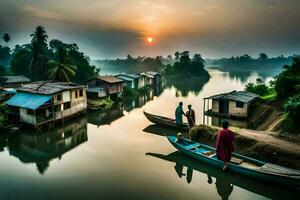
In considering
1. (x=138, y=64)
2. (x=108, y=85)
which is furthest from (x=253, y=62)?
(x=108, y=85)

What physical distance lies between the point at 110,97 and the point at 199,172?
93.8 ft

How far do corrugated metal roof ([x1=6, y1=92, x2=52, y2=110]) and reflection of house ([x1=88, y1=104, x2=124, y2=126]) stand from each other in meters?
6.10

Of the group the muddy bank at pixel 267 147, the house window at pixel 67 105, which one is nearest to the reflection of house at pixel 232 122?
the muddy bank at pixel 267 147

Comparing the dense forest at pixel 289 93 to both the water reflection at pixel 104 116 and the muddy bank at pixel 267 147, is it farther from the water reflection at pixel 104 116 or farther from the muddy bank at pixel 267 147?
the water reflection at pixel 104 116

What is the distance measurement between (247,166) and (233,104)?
15073mm

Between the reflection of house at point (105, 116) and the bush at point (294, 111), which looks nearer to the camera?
the bush at point (294, 111)

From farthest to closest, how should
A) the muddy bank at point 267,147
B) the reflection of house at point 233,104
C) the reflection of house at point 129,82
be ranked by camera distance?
the reflection of house at point 129,82 → the reflection of house at point 233,104 → the muddy bank at point 267,147

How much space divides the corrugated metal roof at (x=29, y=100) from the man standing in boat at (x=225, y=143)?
16.9 meters

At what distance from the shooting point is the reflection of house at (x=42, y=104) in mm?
22938

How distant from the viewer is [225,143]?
12.5 meters

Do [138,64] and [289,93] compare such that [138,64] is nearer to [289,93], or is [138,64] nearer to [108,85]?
[108,85]

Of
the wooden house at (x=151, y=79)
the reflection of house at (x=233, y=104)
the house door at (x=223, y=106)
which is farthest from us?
the wooden house at (x=151, y=79)

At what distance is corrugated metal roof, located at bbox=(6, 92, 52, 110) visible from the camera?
22.7 meters

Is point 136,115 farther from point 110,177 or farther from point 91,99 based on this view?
point 110,177
